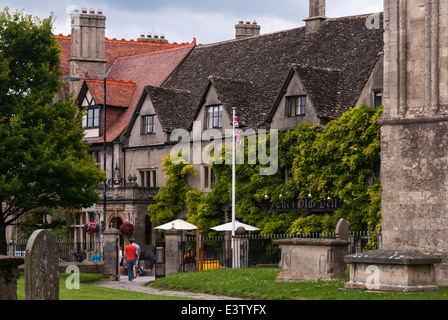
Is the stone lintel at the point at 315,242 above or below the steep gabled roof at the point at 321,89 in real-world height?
below

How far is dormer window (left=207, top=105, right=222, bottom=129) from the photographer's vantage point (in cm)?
4941

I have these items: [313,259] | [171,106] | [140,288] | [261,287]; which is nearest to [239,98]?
[171,106]

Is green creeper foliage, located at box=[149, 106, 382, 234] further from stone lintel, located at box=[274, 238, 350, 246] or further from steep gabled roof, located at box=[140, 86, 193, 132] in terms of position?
stone lintel, located at box=[274, 238, 350, 246]

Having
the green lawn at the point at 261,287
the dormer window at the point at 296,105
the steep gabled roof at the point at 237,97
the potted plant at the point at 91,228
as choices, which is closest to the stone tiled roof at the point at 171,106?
the steep gabled roof at the point at 237,97

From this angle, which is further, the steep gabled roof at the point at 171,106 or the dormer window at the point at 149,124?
the dormer window at the point at 149,124

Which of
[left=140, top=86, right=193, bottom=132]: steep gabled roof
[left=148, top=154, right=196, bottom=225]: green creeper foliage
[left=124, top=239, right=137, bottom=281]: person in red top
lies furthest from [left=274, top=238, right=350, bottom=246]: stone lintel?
[left=140, top=86, right=193, bottom=132]: steep gabled roof

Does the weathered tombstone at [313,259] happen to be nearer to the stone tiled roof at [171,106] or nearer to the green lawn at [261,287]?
the green lawn at [261,287]

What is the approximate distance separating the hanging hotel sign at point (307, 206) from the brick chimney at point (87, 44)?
20.2 m

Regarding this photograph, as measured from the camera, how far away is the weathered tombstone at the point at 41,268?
1502 centimetres

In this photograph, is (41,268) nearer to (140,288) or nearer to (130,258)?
(140,288)

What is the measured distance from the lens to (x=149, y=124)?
5406 cm

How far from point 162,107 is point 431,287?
32.5 meters
